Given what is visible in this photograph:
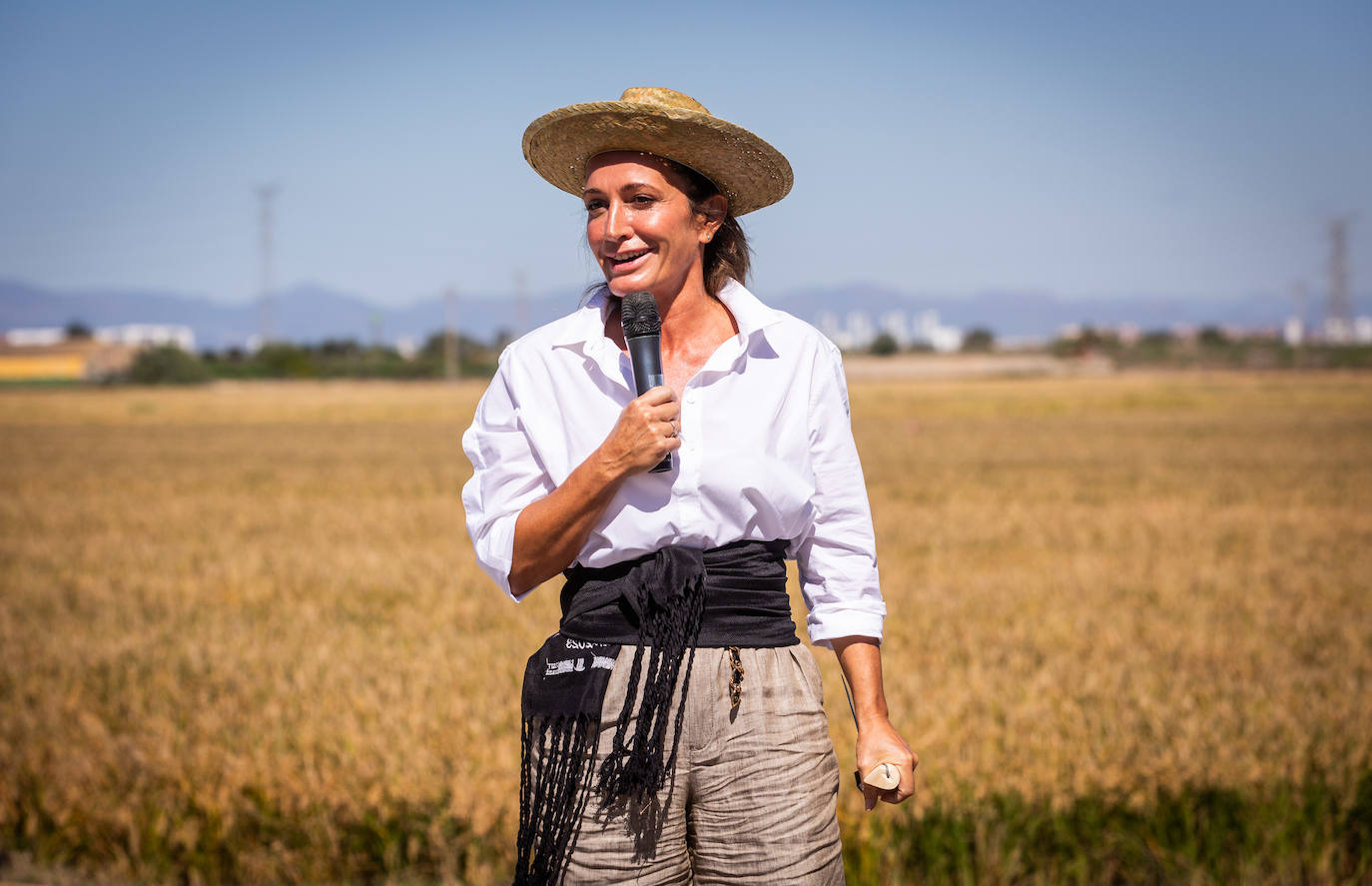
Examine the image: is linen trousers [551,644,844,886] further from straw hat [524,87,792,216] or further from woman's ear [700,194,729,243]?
straw hat [524,87,792,216]

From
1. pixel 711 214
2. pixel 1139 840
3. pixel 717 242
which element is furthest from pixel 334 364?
pixel 711 214

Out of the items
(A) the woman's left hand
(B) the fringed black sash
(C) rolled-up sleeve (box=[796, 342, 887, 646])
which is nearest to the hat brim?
(C) rolled-up sleeve (box=[796, 342, 887, 646])

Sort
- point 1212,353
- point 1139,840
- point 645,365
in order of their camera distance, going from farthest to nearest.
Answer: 1. point 1212,353
2. point 1139,840
3. point 645,365

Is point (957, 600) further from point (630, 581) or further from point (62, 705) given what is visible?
point (630, 581)

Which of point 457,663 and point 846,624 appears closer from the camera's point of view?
point 846,624

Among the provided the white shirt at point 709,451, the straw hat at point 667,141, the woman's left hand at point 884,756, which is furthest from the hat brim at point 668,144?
the woman's left hand at point 884,756

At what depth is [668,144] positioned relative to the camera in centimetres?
240

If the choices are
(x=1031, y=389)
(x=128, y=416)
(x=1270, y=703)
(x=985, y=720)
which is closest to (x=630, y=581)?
(x=985, y=720)

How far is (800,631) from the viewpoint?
400 inches

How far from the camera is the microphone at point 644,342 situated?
88.4 inches

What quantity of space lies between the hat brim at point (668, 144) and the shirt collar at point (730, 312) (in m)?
0.23

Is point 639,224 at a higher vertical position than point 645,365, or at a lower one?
higher

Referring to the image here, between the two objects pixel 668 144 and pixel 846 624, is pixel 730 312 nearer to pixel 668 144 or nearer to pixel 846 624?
pixel 668 144

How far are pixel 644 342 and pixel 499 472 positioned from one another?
399 millimetres
